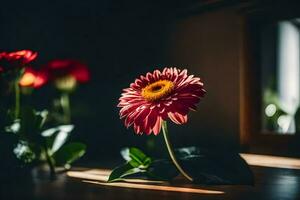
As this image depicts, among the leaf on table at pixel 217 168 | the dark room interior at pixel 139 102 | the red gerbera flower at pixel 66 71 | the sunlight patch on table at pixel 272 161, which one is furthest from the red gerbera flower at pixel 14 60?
the sunlight patch on table at pixel 272 161

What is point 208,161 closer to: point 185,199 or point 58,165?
point 185,199

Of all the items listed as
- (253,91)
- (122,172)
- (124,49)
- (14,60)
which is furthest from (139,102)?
(124,49)

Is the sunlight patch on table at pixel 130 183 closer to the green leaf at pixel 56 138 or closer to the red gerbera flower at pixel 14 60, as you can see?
the green leaf at pixel 56 138

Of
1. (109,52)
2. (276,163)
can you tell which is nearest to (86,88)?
(109,52)

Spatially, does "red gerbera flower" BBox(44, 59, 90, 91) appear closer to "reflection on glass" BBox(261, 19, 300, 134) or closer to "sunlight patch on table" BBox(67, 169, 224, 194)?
"sunlight patch on table" BBox(67, 169, 224, 194)

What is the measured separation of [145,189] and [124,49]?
869 millimetres

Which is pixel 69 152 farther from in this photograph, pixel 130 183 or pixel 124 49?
pixel 124 49

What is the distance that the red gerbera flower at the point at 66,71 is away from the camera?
4.14 feet

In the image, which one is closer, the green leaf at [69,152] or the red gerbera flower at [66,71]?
the green leaf at [69,152]

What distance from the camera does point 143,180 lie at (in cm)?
93

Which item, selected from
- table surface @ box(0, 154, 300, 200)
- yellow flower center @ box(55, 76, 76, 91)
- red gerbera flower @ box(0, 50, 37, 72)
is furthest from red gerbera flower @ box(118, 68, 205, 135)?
yellow flower center @ box(55, 76, 76, 91)

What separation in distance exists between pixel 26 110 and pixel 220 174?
1.82ft

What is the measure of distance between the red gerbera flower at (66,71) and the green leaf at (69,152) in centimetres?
26

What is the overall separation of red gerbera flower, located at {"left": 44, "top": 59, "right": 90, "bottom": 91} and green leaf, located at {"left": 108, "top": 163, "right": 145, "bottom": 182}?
0.48 metres
